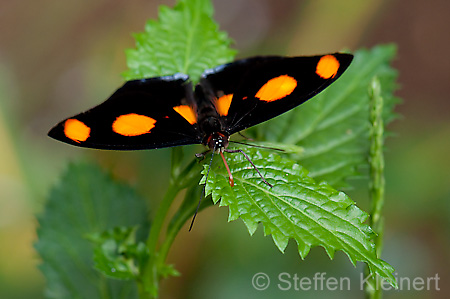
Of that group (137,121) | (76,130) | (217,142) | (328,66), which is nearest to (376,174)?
(328,66)

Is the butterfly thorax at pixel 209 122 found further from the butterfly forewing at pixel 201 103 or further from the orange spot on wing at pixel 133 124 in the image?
the orange spot on wing at pixel 133 124

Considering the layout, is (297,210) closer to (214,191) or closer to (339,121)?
(214,191)

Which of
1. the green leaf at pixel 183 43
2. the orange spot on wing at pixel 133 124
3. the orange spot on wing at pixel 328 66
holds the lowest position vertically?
the orange spot on wing at pixel 133 124

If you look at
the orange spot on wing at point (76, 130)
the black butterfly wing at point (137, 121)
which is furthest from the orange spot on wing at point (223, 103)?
the orange spot on wing at point (76, 130)

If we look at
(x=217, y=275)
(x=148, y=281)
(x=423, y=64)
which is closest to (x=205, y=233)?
(x=217, y=275)

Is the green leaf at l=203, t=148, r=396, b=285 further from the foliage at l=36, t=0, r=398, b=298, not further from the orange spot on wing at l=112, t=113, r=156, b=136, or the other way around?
the orange spot on wing at l=112, t=113, r=156, b=136

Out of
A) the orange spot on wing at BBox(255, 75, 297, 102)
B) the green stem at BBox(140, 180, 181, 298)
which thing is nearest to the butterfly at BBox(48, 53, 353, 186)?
the orange spot on wing at BBox(255, 75, 297, 102)
